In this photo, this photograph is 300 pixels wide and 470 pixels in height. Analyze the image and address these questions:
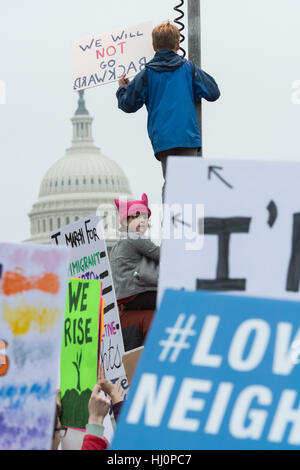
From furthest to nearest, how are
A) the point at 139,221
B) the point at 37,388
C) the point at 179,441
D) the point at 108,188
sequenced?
the point at 108,188 < the point at 139,221 < the point at 37,388 < the point at 179,441

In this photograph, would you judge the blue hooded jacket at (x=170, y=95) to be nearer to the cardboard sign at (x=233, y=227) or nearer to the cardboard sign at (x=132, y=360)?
the cardboard sign at (x=132, y=360)

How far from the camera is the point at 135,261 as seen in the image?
6957 millimetres

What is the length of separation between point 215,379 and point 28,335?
84 centimetres

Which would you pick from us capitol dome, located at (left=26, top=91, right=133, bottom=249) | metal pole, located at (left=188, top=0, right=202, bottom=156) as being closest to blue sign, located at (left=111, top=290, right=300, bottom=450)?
metal pole, located at (left=188, top=0, right=202, bottom=156)

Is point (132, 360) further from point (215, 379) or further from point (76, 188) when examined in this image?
point (76, 188)

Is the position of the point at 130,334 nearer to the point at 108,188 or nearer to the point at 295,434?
the point at 295,434

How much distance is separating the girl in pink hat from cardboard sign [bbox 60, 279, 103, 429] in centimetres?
160

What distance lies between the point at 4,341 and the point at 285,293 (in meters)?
0.70

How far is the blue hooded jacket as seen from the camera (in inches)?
265

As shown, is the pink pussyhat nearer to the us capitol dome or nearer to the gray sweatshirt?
the gray sweatshirt

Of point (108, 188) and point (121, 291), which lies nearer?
point (121, 291)

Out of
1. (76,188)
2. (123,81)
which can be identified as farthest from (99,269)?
(76,188)
